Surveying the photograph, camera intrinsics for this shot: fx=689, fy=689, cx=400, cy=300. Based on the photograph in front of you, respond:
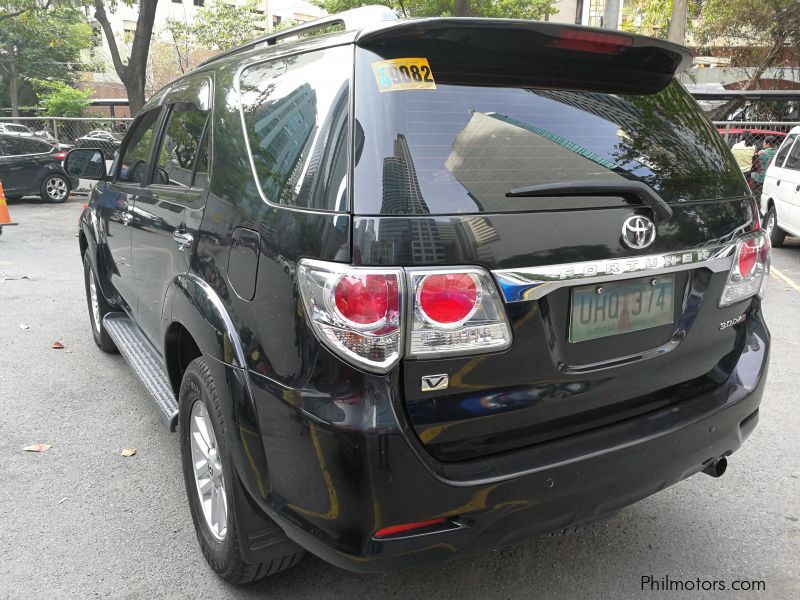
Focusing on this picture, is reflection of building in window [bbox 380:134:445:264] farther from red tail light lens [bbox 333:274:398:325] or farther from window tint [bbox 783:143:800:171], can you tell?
window tint [bbox 783:143:800:171]

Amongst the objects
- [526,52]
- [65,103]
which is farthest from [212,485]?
[65,103]

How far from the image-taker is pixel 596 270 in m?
2.01

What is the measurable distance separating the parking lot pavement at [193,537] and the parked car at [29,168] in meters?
11.7

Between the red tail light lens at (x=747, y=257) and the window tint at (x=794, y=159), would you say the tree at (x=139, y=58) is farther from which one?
the red tail light lens at (x=747, y=257)

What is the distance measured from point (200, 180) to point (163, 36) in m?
59.1

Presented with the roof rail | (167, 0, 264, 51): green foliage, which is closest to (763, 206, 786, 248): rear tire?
the roof rail

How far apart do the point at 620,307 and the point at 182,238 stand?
168 centimetres

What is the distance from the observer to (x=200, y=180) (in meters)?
2.66

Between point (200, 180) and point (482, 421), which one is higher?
point (200, 180)

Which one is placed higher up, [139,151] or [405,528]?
[139,151]

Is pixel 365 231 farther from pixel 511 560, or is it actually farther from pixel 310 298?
pixel 511 560

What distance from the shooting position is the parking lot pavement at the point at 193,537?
8.38 ft

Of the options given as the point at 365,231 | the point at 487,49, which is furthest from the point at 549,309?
the point at 487,49

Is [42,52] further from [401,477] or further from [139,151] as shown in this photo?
[401,477]
